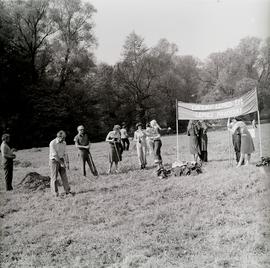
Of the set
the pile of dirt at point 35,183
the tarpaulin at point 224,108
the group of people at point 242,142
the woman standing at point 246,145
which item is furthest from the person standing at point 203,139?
the pile of dirt at point 35,183

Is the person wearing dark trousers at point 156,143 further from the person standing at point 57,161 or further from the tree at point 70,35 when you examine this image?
the tree at point 70,35

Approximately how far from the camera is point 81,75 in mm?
40906

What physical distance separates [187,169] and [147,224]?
15.0 feet

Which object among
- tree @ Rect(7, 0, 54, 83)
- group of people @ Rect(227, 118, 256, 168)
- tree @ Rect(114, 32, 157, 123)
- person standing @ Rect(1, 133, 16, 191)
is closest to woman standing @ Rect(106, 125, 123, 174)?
person standing @ Rect(1, 133, 16, 191)

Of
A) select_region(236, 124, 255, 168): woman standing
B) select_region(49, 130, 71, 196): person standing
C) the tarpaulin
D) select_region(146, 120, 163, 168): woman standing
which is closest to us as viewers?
select_region(49, 130, 71, 196): person standing

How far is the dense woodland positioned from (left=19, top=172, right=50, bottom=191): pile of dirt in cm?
1552

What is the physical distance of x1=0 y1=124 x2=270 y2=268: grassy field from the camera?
7.04 meters

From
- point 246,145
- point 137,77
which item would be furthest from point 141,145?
point 137,77

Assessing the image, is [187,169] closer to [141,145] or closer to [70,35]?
[141,145]

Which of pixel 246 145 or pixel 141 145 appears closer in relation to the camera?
pixel 246 145

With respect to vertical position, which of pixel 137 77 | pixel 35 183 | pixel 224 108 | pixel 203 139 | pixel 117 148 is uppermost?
pixel 137 77

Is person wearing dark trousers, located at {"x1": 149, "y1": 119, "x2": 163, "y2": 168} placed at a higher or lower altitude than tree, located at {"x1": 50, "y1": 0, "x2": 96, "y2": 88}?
lower

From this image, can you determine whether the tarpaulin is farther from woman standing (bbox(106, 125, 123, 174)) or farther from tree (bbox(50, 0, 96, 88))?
tree (bbox(50, 0, 96, 88))

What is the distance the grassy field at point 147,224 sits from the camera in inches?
277
